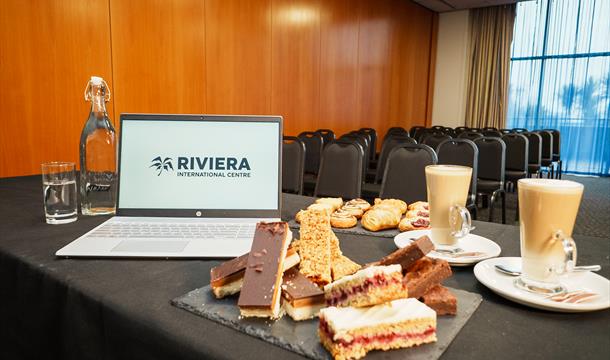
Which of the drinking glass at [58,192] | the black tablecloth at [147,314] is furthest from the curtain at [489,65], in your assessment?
the drinking glass at [58,192]

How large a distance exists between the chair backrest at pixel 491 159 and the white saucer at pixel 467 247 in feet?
9.31

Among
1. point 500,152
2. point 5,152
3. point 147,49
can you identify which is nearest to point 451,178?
point 5,152

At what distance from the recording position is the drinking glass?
1.09 m

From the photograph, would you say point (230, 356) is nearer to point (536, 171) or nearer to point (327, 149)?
point (327, 149)

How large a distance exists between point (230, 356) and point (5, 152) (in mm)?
2774

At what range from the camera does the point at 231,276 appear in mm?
645

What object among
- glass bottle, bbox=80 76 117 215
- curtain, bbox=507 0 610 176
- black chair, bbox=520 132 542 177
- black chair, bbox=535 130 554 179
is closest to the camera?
glass bottle, bbox=80 76 117 215

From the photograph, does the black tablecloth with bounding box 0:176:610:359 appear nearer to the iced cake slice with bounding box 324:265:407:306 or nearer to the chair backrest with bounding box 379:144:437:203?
the iced cake slice with bounding box 324:265:407:306

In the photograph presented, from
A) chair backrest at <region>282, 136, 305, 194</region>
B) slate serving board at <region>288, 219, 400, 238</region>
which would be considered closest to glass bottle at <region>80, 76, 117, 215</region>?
slate serving board at <region>288, 219, 400, 238</region>

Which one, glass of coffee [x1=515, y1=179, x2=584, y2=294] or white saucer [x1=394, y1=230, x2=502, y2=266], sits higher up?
glass of coffee [x1=515, y1=179, x2=584, y2=294]

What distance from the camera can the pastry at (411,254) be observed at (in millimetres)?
624

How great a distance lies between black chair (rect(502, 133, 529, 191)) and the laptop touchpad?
13.2ft

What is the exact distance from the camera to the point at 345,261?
74 centimetres

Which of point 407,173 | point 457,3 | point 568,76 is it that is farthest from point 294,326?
point 568,76
